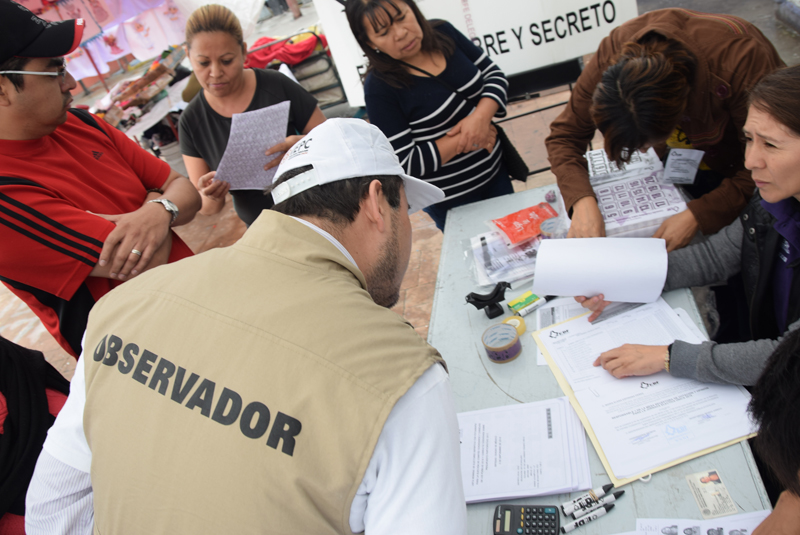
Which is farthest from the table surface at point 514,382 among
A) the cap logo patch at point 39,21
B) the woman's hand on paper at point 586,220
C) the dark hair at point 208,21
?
the cap logo patch at point 39,21

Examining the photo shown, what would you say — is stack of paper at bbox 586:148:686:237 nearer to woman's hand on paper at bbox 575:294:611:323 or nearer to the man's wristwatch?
woman's hand on paper at bbox 575:294:611:323

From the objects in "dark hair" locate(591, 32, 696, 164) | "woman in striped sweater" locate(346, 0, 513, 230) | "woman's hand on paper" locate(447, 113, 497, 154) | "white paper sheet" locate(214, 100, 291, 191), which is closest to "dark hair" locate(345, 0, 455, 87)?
"woman in striped sweater" locate(346, 0, 513, 230)

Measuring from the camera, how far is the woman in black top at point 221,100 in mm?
1903

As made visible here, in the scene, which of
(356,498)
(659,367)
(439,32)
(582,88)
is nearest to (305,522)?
(356,498)

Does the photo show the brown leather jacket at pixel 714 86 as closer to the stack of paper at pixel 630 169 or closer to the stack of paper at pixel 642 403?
the stack of paper at pixel 630 169

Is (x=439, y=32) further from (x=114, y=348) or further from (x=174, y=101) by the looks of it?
(x=174, y=101)

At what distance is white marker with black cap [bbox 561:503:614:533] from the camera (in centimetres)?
93

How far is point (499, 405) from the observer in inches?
47.6

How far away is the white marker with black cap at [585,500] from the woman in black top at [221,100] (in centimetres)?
145

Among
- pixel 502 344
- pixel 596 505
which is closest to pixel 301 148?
pixel 502 344

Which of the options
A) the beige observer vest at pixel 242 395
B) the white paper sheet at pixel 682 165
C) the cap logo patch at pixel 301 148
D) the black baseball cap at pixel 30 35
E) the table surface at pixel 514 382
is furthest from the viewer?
the white paper sheet at pixel 682 165

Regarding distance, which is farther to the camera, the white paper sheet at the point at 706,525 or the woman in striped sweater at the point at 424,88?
the woman in striped sweater at the point at 424,88

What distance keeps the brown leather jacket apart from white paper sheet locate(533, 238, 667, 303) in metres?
0.27

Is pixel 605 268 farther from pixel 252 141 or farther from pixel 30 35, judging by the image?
pixel 30 35
